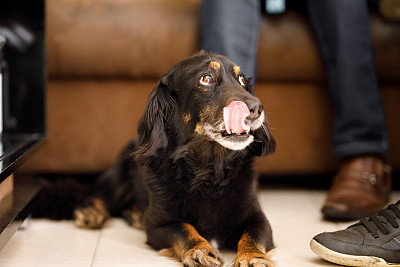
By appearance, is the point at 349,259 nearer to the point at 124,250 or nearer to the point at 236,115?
the point at 236,115

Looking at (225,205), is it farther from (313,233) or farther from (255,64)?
(255,64)

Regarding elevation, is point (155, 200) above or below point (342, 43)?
below

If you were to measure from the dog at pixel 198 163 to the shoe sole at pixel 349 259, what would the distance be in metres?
0.17

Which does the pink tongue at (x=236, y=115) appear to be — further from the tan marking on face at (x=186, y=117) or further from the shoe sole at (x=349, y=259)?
the shoe sole at (x=349, y=259)

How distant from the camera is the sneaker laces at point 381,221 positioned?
1545 millimetres

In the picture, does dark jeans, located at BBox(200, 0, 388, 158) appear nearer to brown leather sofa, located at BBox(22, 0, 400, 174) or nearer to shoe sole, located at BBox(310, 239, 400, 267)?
brown leather sofa, located at BBox(22, 0, 400, 174)

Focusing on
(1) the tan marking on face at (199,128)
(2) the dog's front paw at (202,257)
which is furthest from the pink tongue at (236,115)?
(2) the dog's front paw at (202,257)

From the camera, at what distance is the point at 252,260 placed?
1410 millimetres

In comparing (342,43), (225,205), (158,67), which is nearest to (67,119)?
(158,67)

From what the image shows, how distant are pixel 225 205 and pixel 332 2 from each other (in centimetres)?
106

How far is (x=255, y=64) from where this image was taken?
7.31ft

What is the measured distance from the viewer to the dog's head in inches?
59.0

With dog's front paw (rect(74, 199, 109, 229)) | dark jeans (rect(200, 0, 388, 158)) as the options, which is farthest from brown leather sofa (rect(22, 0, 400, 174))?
dog's front paw (rect(74, 199, 109, 229))

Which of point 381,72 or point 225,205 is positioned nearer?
point 225,205
